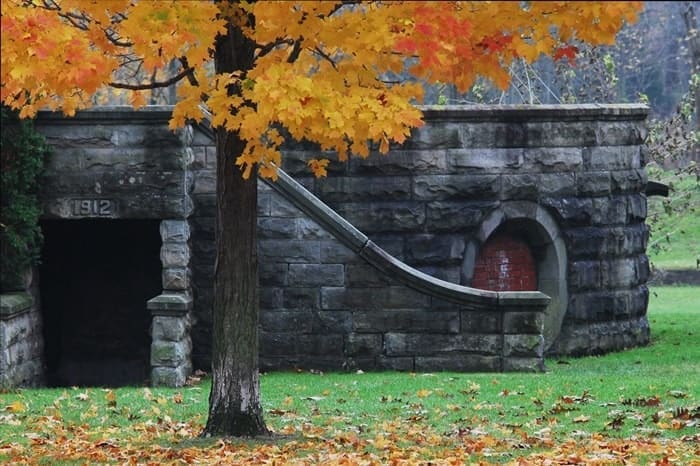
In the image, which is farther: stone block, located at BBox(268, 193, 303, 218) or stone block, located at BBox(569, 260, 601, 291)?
stone block, located at BBox(569, 260, 601, 291)

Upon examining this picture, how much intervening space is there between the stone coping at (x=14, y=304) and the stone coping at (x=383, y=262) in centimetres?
299

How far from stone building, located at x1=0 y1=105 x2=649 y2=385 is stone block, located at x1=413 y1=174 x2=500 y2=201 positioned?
2 cm

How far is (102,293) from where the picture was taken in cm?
1933

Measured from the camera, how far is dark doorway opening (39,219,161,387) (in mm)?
19000

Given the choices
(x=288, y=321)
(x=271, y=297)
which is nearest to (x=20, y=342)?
(x=271, y=297)

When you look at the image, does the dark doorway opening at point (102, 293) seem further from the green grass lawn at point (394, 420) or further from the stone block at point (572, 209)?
the stone block at point (572, 209)

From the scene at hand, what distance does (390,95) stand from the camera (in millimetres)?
9781

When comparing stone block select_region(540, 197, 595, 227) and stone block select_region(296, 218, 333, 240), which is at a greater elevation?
stone block select_region(540, 197, 595, 227)

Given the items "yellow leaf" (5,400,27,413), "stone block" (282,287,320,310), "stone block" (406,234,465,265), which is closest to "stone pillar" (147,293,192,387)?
"stone block" (282,287,320,310)

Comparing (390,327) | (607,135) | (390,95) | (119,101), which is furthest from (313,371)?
(119,101)

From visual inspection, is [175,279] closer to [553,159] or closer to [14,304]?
[14,304]

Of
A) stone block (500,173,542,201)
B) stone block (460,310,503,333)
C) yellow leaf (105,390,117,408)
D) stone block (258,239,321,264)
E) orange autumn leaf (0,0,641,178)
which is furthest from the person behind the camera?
stone block (500,173,542,201)

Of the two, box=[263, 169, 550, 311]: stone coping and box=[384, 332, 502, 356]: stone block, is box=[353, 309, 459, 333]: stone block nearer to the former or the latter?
box=[384, 332, 502, 356]: stone block

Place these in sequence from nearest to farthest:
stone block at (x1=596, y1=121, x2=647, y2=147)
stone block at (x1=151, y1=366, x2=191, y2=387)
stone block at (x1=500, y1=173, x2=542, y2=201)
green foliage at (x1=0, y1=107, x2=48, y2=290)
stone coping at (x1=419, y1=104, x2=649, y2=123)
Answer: green foliage at (x1=0, y1=107, x2=48, y2=290) < stone block at (x1=151, y1=366, x2=191, y2=387) < stone coping at (x1=419, y1=104, x2=649, y2=123) < stone block at (x1=500, y1=173, x2=542, y2=201) < stone block at (x1=596, y1=121, x2=647, y2=147)
